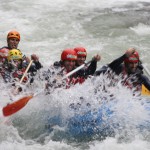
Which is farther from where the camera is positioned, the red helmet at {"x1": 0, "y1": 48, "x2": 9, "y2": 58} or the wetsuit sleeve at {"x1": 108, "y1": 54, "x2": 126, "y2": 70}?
the red helmet at {"x1": 0, "y1": 48, "x2": 9, "y2": 58}

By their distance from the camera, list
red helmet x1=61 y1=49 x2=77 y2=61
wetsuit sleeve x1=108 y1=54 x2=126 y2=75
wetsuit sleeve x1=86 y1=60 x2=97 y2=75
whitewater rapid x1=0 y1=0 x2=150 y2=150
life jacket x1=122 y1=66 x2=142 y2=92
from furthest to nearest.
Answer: wetsuit sleeve x1=86 y1=60 x2=97 y2=75
wetsuit sleeve x1=108 y1=54 x2=126 y2=75
life jacket x1=122 y1=66 x2=142 y2=92
red helmet x1=61 y1=49 x2=77 y2=61
whitewater rapid x1=0 y1=0 x2=150 y2=150

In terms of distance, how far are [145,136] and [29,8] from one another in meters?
8.95

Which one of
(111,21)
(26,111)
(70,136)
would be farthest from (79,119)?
(111,21)

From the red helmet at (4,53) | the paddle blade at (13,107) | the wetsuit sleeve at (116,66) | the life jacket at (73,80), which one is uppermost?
the red helmet at (4,53)

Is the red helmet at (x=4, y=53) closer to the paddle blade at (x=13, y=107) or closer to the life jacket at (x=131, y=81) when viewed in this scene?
the paddle blade at (x=13, y=107)

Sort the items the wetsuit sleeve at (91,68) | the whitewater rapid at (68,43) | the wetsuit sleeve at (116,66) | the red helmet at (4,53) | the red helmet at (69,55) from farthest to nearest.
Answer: the red helmet at (4,53), the wetsuit sleeve at (91,68), the wetsuit sleeve at (116,66), the red helmet at (69,55), the whitewater rapid at (68,43)

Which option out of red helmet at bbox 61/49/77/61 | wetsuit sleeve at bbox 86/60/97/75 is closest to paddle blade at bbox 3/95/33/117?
red helmet at bbox 61/49/77/61

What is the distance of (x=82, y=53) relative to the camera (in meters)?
6.36

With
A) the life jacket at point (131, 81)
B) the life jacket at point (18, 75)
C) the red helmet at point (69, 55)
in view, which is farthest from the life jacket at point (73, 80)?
the life jacket at point (18, 75)

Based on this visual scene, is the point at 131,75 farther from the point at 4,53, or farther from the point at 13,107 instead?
the point at 4,53

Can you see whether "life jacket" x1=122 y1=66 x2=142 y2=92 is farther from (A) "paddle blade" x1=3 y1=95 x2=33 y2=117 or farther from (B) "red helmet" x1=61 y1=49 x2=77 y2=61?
(A) "paddle blade" x1=3 y1=95 x2=33 y2=117

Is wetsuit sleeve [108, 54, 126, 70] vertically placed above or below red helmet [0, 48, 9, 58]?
below

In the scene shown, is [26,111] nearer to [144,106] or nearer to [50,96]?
[50,96]

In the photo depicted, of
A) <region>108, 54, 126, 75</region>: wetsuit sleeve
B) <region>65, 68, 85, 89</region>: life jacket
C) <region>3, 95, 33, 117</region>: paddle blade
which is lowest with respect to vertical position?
<region>3, 95, 33, 117</region>: paddle blade
